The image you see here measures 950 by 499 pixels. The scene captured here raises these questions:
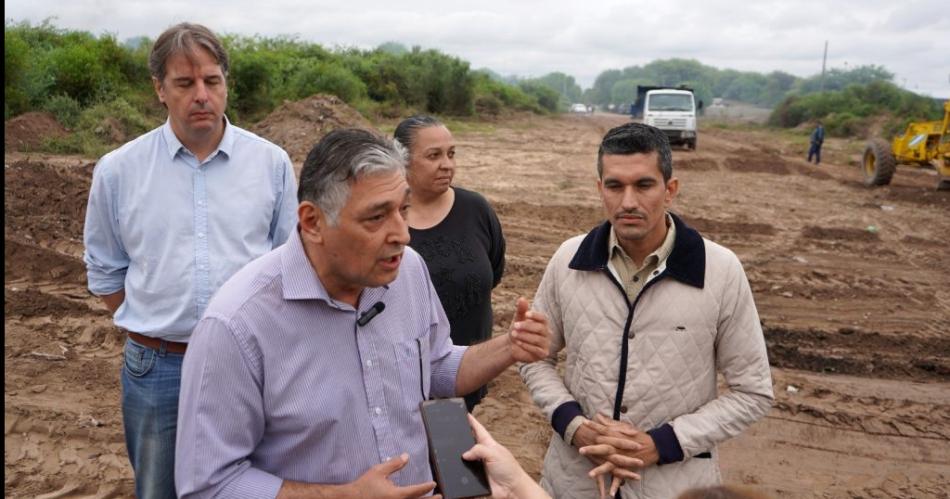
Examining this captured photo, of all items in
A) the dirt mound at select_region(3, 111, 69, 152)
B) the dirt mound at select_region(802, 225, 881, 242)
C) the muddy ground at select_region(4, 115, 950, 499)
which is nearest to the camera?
the muddy ground at select_region(4, 115, 950, 499)

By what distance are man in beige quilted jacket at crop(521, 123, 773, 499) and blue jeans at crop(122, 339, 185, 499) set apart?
1.34m

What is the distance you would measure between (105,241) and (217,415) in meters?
1.44

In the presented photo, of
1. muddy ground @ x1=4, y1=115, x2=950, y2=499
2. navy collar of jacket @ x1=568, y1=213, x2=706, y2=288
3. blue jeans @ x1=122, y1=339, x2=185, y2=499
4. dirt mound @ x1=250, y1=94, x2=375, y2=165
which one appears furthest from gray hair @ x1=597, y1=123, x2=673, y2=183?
dirt mound @ x1=250, y1=94, x2=375, y2=165

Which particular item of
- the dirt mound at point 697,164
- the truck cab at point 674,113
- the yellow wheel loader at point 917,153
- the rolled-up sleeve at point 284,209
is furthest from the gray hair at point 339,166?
the truck cab at point 674,113

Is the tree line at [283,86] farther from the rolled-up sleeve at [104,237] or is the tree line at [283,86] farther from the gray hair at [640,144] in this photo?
the gray hair at [640,144]

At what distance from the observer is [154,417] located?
2666 mm

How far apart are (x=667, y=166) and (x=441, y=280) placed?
114cm

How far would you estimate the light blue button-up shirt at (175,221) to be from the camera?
269 cm

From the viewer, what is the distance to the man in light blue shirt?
268 cm

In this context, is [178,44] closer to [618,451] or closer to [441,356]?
[441,356]

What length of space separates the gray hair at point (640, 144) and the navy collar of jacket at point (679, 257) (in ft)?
0.71

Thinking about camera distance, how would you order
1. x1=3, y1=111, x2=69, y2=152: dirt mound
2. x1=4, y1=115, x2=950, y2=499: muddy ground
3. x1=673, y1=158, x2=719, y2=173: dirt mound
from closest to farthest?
x1=4, y1=115, x2=950, y2=499: muddy ground < x1=3, y1=111, x2=69, y2=152: dirt mound < x1=673, y1=158, x2=719, y2=173: dirt mound

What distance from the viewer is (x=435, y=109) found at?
121 ft

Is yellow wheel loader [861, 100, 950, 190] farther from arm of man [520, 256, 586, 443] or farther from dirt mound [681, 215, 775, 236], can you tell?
arm of man [520, 256, 586, 443]
